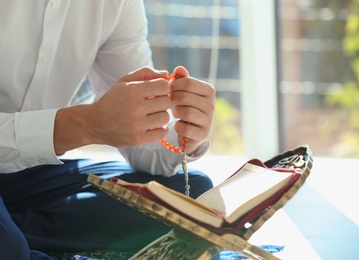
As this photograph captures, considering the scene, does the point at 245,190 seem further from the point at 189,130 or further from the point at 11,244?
the point at 11,244

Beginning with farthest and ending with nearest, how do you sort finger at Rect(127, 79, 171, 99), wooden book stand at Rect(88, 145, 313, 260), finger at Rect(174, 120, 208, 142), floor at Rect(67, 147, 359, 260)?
floor at Rect(67, 147, 359, 260) → finger at Rect(174, 120, 208, 142) → finger at Rect(127, 79, 171, 99) → wooden book stand at Rect(88, 145, 313, 260)

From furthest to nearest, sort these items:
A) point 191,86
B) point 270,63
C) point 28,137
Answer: point 270,63
point 28,137
point 191,86

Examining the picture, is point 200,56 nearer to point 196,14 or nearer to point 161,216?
point 196,14

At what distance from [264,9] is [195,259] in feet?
6.56

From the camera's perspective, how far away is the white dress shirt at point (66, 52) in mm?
2049

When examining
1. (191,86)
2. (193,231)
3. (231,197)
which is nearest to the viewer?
(193,231)

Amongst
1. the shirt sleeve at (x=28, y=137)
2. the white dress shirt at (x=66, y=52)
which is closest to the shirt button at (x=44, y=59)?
the white dress shirt at (x=66, y=52)

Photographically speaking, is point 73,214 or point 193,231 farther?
point 73,214

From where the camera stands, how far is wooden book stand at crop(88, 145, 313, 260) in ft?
4.78

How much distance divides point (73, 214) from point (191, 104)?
503mm

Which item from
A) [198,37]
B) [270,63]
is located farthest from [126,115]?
[198,37]

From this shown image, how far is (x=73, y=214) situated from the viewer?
205 centimetres

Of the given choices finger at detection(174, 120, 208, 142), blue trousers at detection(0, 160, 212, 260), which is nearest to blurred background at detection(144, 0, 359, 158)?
blue trousers at detection(0, 160, 212, 260)

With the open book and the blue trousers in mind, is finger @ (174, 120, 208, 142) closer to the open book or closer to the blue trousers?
the open book
